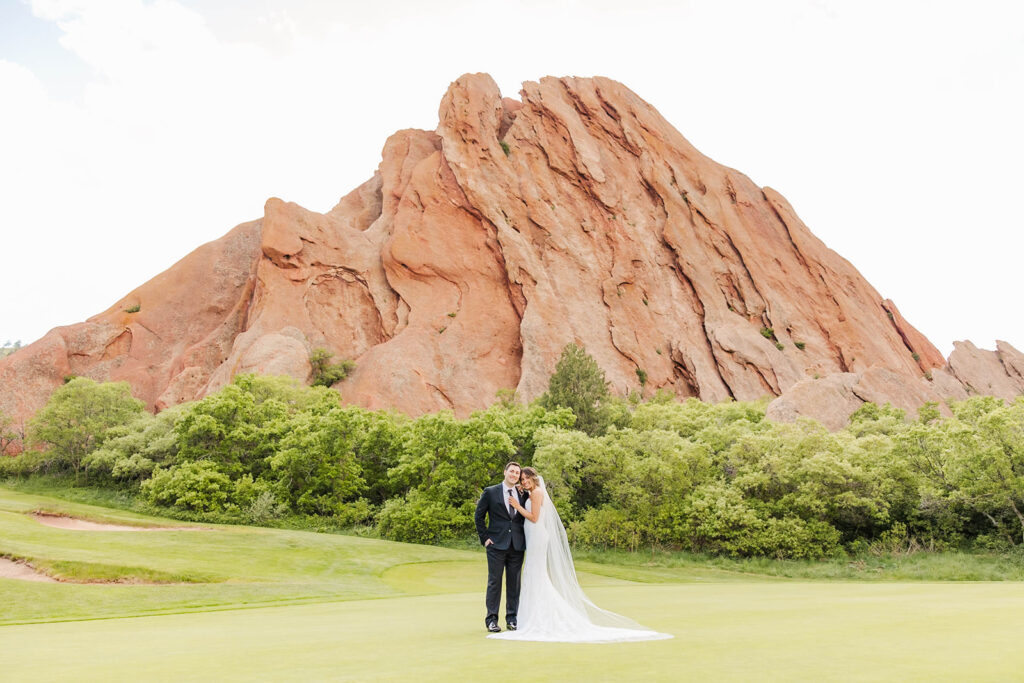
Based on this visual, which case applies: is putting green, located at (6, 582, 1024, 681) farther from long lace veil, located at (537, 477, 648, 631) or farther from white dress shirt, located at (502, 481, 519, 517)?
white dress shirt, located at (502, 481, 519, 517)

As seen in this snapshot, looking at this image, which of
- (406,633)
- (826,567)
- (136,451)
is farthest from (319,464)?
(406,633)

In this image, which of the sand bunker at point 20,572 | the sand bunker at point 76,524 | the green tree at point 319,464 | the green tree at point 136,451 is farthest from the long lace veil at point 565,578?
the green tree at point 136,451

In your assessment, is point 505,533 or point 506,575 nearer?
point 506,575

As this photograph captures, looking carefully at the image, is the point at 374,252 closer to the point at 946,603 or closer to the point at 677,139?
the point at 677,139

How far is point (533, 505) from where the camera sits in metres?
9.98

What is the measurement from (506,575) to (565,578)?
0.84 m

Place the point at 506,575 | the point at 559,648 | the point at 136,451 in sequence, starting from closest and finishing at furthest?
the point at 559,648 → the point at 506,575 → the point at 136,451

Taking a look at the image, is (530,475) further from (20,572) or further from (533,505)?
(20,572)

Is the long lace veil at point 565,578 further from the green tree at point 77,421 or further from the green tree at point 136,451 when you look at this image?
the green tree at point 77,421

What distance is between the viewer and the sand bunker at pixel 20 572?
18844 mm

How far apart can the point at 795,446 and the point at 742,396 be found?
35439mm

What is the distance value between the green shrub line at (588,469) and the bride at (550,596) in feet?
65.7

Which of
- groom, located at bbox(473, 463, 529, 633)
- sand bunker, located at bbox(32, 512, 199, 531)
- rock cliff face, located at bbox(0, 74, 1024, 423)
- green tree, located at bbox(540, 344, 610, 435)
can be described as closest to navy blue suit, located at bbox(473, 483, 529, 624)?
groom, located at bbox(473, 463, 529, 633)

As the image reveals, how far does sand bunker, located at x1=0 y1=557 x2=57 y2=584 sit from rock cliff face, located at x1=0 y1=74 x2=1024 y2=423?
3574cm
